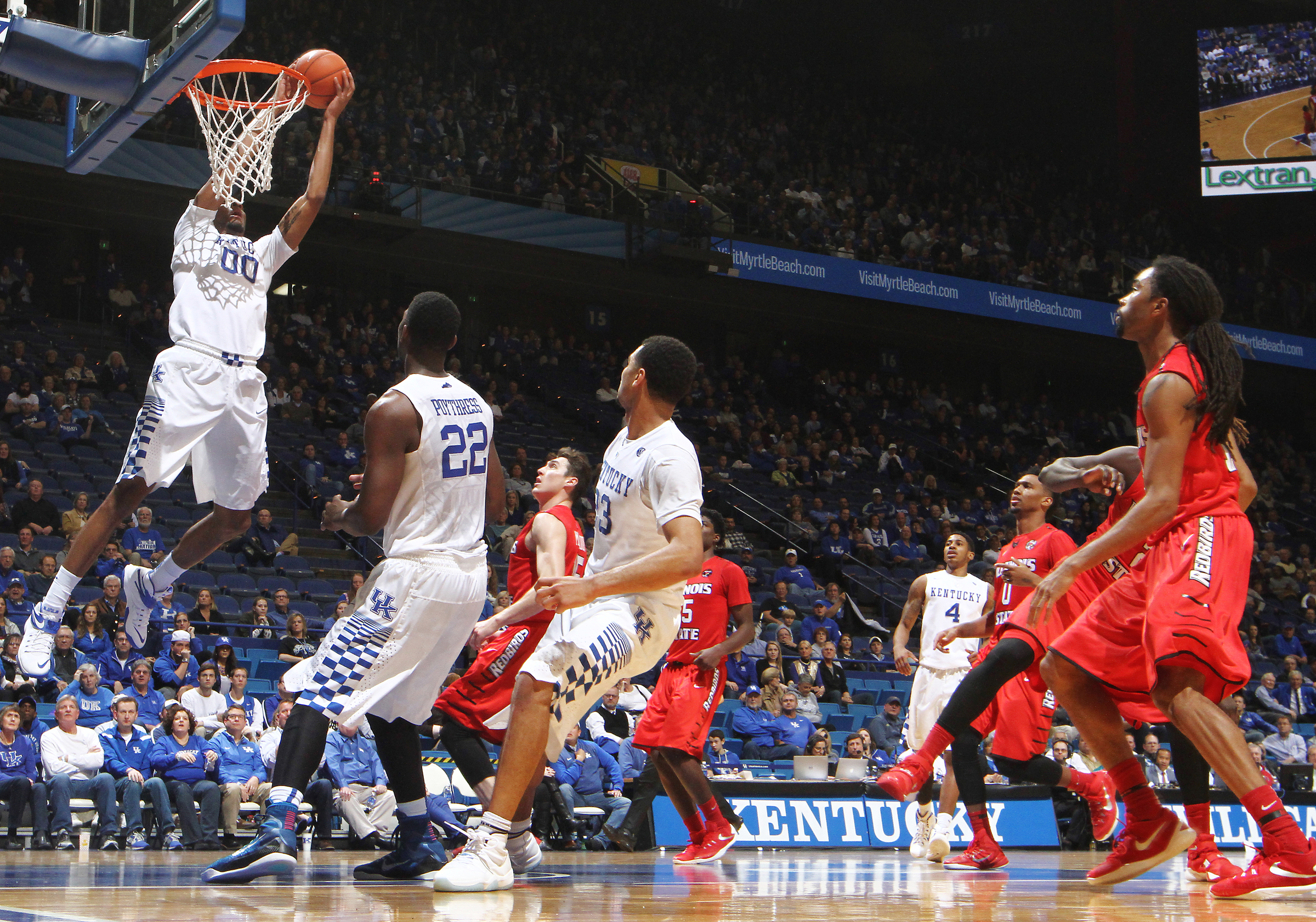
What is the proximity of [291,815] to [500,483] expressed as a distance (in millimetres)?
1515

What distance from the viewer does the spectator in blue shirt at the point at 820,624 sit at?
16.9m

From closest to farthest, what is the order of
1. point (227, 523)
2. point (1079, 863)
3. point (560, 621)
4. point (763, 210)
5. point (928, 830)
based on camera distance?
point (560, 621) < point (227, 523) < point (1079, 863) < point (928, 830) < point (763, 210)

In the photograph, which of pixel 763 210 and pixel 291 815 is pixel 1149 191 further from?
pixel 291 815

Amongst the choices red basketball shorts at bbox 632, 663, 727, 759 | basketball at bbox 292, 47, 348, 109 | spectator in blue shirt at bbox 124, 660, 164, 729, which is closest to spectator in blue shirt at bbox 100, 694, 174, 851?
spectator in blue shirt at bbox 124, 660, 164, 729

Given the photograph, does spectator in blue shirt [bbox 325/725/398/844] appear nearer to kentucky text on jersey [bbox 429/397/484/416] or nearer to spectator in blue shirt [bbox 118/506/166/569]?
spectator in blue shirt [bbox 118/506/166/569]

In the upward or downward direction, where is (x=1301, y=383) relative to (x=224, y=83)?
upward

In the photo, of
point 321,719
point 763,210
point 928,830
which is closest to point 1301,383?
point 763,210

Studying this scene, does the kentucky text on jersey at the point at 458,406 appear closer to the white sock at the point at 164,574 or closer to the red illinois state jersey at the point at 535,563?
the red illinois state jersey at the point at 535,563

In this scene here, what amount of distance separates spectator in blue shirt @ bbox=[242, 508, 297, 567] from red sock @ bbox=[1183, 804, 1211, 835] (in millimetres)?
12416

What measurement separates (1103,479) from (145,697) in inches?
354

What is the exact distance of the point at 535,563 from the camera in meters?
6.72

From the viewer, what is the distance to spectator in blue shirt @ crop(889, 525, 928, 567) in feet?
69.4

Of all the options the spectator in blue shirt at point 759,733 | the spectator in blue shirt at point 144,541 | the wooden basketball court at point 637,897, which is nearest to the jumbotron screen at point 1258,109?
the spectator in blue shirt at point 759,733

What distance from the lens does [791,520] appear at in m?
21.5
